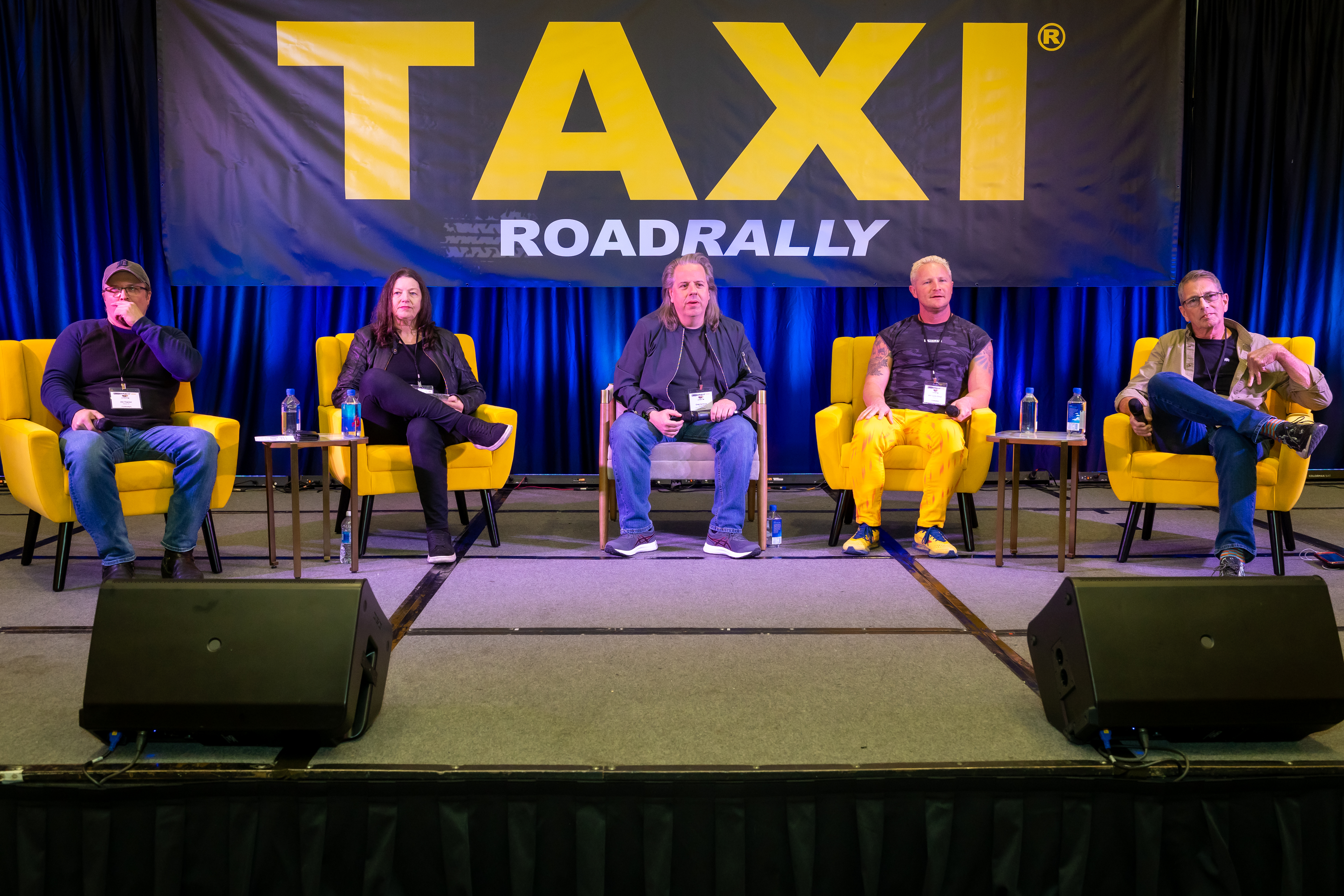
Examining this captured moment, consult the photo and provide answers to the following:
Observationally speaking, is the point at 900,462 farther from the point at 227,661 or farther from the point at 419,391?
the point at 227,661

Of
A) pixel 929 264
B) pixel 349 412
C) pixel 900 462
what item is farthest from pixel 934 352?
pixel 349 412

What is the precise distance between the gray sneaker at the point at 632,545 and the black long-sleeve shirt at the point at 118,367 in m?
1.57

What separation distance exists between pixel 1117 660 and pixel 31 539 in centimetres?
332

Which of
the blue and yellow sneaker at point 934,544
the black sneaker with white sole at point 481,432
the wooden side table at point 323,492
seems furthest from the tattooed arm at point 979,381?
the wooden side table at point 323,492

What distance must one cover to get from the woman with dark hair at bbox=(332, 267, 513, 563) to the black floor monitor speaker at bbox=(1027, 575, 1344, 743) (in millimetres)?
2195

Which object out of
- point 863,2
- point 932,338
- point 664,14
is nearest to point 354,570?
point 932,338

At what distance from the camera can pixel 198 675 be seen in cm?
147

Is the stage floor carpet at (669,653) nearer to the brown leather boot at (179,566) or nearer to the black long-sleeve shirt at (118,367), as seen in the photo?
the brown leather boot at (179,566)

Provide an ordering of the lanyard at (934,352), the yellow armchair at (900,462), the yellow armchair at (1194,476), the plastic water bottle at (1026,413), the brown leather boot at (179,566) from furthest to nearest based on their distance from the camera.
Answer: the plastic water bottle at (1026,413), the lanyard at (934,352), the yellow armchair at (900,462), the yellow armchair at (1194,476), the brown leather boot at (179,566)

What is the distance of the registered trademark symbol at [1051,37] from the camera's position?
436 centimetres

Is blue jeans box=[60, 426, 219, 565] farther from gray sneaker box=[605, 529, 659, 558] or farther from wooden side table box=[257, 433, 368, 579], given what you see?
gray sneaker box=[605, 529, 659, 558]

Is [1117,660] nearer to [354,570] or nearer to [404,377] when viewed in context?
[354,570]

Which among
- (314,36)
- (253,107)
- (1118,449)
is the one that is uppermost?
(314,36)

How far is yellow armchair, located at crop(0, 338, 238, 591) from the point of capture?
8.82 ft
